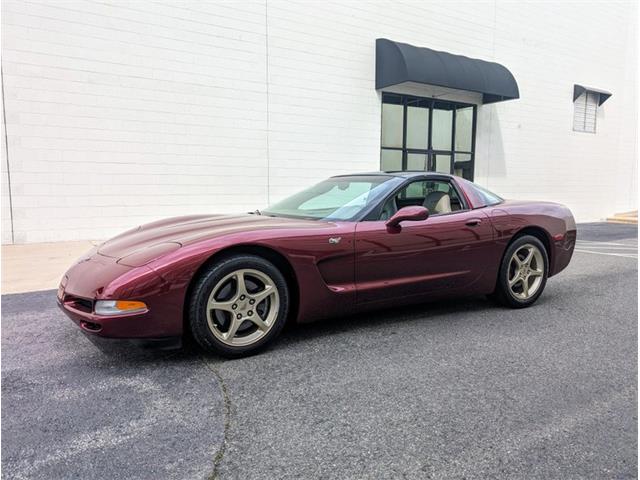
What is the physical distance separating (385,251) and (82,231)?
702 cm

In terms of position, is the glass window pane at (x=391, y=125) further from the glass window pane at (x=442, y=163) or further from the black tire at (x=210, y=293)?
the black tire at (x=210, y=293)

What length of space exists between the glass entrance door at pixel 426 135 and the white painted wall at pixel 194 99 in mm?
485

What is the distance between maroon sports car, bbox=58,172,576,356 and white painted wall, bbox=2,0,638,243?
5699 millimetres

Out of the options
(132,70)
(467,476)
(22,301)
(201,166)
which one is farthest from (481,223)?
(132,70)

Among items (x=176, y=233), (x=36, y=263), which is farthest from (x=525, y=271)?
(x=36, y=263)

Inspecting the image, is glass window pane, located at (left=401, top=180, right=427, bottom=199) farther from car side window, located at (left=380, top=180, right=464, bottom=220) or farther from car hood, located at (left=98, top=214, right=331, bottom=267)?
car hood, located at (left=98, top=214, right=331, bottom=267)

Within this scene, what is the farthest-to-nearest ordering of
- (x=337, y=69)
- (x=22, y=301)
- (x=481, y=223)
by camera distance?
(x=337, y=69)
(x=22, y=301)
(x=481, y=223)

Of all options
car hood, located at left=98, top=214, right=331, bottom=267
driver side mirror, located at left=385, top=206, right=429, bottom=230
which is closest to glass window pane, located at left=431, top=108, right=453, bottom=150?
driver side mirror, located at left=385, top=206, right=429, bottom=230

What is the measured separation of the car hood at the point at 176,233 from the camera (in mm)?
2885

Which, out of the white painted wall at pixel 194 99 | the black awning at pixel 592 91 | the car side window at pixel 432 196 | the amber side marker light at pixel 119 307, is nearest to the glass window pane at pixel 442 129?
the white painted wall at pixel 194 99

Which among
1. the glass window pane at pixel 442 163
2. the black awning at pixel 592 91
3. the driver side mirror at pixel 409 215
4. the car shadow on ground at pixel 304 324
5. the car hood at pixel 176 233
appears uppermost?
the black awning at pixel 592 91

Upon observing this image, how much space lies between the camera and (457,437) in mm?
2074

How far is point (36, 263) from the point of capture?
21.2ft

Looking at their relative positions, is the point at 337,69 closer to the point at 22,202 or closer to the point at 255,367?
the point at 22,202
